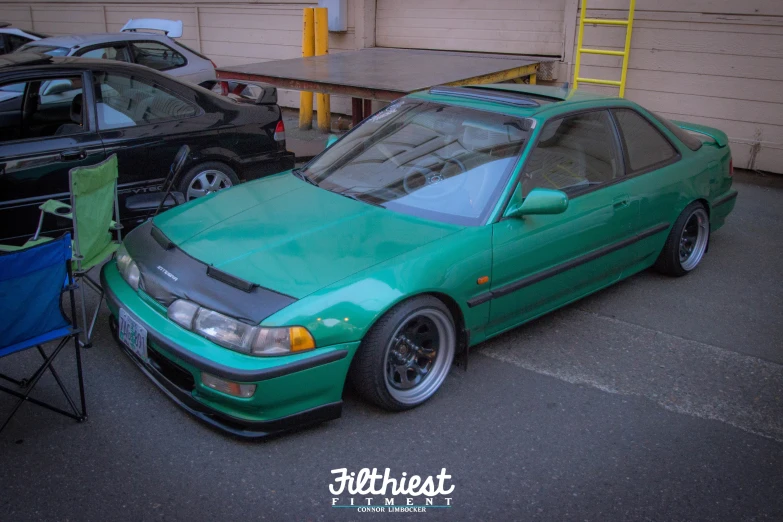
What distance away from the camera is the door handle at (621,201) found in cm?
429

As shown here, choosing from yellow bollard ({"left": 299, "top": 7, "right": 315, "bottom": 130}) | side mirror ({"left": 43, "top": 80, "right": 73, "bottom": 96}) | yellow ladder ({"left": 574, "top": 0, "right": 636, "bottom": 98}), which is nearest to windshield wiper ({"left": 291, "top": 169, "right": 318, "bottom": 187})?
side mirror ({"left": 43, "top": 80, "right": 73, "bottom": 96})

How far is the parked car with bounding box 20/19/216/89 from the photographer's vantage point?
27.9 ft

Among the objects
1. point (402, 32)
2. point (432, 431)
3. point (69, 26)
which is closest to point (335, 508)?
point (432, 431)

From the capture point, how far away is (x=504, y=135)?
4012 mm

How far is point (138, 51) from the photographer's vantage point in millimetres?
9156

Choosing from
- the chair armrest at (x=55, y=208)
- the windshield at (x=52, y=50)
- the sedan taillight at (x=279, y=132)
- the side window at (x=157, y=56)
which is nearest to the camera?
the chair armrest at (x=55, y=208)

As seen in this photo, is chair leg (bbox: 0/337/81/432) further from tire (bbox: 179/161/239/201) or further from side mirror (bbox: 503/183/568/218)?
tire (bbox: 179/161/239/201)

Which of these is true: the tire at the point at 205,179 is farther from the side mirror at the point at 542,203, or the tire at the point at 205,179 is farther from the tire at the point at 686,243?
the tire at the point at 686,243

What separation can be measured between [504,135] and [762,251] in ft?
9.88

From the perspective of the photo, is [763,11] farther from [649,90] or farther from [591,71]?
[591,71]

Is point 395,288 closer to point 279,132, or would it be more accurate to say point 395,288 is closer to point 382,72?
point 279,132

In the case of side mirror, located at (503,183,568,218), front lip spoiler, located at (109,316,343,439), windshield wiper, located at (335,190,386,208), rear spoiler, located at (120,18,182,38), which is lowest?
front lip spoiler, located at (109,316,343,439)

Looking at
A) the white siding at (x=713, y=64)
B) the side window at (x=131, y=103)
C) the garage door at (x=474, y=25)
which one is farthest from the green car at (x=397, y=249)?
the garage door at (x=474, y=25)

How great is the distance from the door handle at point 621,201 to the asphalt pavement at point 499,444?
0.77 metres
